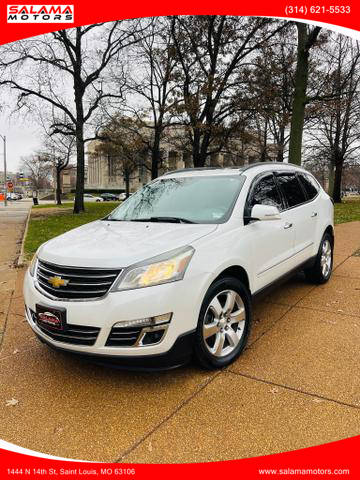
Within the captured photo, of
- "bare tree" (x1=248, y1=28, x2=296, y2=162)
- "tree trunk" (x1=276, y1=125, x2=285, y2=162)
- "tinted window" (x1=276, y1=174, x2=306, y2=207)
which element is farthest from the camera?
"tree trunk" (x1=276, y1=125, x2=285, y2=162)

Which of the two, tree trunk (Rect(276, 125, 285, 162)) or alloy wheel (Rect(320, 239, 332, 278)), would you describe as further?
tree trunk (Rect(276, 125, 285, 162))

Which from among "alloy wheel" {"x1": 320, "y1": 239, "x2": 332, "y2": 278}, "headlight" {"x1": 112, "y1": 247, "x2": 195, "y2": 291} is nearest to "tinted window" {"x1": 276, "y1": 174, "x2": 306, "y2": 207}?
"alloy wheel" {"x1": 320, "y1": 239, "x2": 332, "y2": 278}

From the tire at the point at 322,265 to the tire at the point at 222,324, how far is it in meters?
2.34

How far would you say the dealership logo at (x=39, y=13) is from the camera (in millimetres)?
5352

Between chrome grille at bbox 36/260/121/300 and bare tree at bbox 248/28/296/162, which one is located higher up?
bare tree at bbox 248/28/296/162

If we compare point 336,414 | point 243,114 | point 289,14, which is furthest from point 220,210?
point 243,114

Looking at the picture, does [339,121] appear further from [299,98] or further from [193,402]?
[193,402]

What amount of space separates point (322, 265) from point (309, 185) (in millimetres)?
1193

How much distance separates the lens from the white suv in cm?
268

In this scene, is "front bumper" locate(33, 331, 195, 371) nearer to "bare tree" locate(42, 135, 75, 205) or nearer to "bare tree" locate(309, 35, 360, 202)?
"bare tree" locate(309, 35, 360, 202)

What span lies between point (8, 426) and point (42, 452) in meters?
0.41

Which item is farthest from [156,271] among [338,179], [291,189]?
[338,179]

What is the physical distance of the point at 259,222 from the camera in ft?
12.4

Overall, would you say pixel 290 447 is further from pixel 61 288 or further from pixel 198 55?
pixel 198 55
